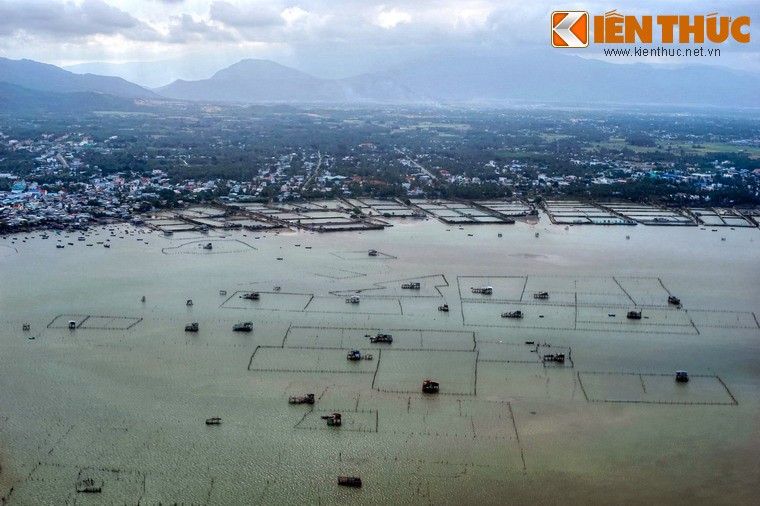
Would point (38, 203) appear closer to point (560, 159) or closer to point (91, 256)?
point (91, 256)

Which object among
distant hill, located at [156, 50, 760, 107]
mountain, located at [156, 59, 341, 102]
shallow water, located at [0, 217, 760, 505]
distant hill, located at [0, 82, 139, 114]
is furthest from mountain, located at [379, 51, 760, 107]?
shallow water, located at [0, 217, 760, 505]

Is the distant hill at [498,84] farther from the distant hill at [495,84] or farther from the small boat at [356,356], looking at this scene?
the small boat at [356,356]

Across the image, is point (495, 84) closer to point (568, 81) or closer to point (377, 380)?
point (568, 81)

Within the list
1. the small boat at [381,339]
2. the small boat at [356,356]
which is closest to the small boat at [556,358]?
the small boat at [381,339]

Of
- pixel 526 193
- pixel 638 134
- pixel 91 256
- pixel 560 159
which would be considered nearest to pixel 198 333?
pixel 91 256

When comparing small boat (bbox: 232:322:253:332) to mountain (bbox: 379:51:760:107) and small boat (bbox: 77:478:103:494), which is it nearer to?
small boat (bbox: 77:478:103:494)

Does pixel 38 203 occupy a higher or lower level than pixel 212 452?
higher

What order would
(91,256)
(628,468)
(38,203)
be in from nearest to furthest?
(628,468) < (91,256) < (38,203)
